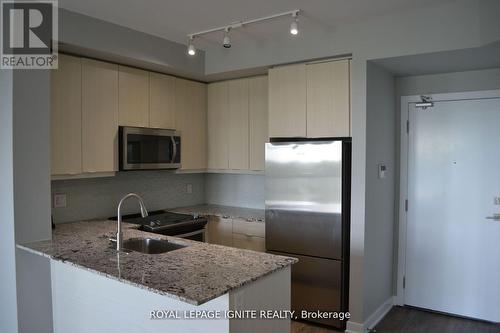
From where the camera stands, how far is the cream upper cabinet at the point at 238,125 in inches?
164

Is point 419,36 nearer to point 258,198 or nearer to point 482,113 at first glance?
point 482,113

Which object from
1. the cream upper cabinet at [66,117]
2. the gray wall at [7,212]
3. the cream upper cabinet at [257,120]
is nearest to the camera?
the gray wall at [7,212]

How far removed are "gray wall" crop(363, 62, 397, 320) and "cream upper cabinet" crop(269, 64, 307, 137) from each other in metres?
0.58

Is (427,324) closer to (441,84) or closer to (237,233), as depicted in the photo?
(237,233)

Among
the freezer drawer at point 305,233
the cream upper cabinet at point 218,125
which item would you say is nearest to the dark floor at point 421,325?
the freezer drawer at point 305,233

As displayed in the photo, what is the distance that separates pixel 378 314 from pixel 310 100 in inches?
80.2

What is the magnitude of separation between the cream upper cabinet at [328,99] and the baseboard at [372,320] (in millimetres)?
1577

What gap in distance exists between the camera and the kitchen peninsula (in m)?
1.75

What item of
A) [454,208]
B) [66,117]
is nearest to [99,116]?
[66,117]

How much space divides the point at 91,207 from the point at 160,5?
6.45 ft

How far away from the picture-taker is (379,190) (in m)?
3.49

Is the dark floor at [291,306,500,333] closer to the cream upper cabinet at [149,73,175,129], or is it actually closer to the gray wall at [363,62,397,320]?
the gray wall at [363,62,397,320]

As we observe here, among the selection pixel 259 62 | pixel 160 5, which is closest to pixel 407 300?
pixel 259 62

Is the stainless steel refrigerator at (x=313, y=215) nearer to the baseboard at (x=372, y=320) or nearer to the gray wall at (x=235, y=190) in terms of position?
the baseboard at (x=372, y=320)
